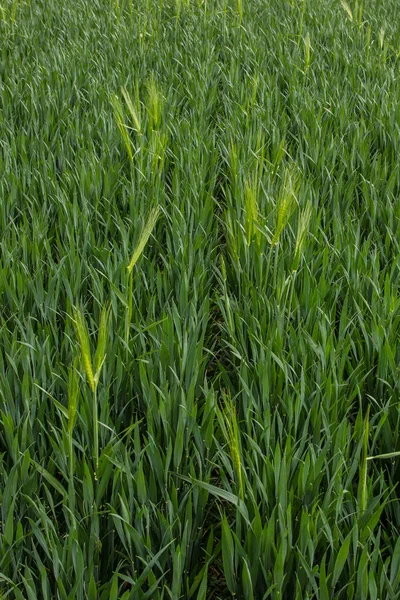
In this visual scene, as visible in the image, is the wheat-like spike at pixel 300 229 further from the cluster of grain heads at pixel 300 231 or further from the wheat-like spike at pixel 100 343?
the wheat-like spike at pixel 100 343

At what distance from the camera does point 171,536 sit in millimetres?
1148

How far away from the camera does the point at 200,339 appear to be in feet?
5.31

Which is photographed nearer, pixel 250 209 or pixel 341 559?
pixel 341 559

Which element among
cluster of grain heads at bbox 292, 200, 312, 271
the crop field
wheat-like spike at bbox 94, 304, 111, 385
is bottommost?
the crop field

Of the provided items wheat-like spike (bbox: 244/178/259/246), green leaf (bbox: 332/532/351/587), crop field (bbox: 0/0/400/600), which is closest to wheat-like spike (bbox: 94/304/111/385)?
crop field (bbox: 0/0/400/600)

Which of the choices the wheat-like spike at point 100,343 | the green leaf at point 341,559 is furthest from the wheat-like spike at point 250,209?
the green leaf at point 341,559

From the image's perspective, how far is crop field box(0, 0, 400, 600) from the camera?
115 cm

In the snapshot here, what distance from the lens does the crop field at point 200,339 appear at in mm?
1154

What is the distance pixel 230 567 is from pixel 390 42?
10.7ft

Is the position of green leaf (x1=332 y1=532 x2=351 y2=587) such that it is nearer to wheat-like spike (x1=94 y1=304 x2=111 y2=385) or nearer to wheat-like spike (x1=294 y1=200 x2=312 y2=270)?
wheat-like spike (x1=94 y1=304 x2=111 y2=385)

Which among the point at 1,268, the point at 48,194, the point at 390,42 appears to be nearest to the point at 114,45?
the point at 390,42

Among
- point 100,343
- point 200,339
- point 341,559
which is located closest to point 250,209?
point 200,339

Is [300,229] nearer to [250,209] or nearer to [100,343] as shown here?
[250,209]

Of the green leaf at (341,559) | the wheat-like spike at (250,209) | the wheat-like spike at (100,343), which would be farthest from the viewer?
the wheat-like spike at (250,209)
